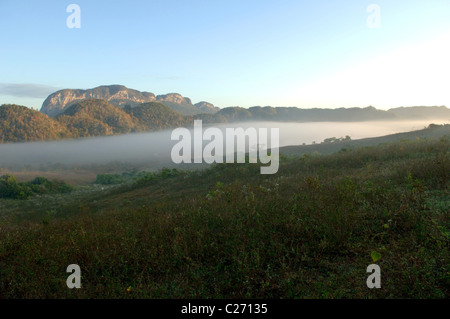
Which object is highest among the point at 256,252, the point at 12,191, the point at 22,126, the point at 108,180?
the point at 22,126

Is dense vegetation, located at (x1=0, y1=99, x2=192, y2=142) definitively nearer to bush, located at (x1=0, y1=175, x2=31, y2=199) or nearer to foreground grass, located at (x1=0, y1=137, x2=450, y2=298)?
bush, located at (x1=0, y1=175, x2=31, y2=199)

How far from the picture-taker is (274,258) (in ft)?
14.1

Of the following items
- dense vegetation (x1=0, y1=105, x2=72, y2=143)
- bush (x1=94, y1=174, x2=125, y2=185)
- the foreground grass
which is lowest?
bush (x1=94, y1=174, x2=125, y2=185)

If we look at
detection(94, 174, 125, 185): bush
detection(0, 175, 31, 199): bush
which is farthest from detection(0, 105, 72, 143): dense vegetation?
detection(0, 175, 31, 199): bush

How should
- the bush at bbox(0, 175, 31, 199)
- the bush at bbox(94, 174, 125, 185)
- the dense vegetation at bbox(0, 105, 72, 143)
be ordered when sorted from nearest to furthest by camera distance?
the bush at bbox(0, 175, 31, 199)
the bush at bbox(94, 174, 125, 185)
the dense vegetation at bbox(0, 105, 72, 143)

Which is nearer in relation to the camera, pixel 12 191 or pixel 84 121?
pixel 12 191

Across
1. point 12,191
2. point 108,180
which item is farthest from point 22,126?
point 12,191

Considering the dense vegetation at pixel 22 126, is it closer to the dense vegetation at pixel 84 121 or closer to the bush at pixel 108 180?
the dense vegetation at pixel 84 121

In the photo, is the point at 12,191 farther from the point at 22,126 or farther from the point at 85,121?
the point at 85,121

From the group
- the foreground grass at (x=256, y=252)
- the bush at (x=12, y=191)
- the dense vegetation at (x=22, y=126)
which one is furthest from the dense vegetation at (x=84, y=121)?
the foreground grass at (x=256, y=252)

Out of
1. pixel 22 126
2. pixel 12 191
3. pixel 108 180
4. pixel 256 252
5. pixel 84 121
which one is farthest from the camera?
pixel 84 121

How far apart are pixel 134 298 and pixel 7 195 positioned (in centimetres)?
3356
